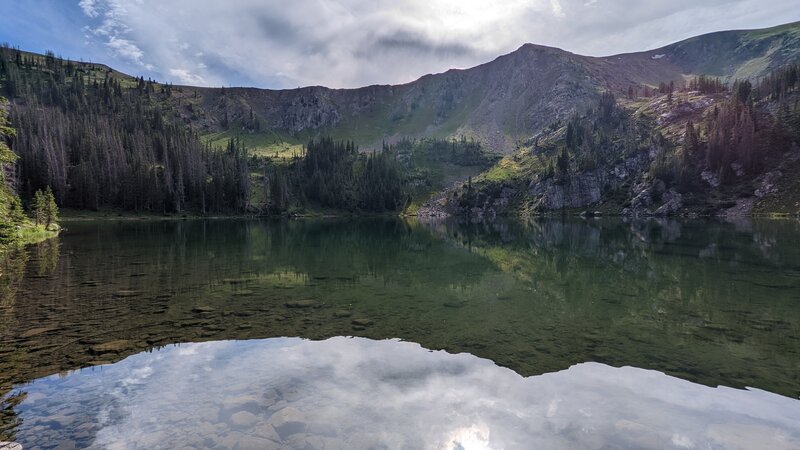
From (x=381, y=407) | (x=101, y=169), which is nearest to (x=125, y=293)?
(x=381, y=407)

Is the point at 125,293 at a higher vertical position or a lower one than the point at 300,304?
higher

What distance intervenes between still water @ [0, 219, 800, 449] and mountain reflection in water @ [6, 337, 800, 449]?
0.08 metres

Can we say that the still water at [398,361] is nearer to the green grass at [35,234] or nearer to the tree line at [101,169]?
the green grass at [35,234]

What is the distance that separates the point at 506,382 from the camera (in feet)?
51.0

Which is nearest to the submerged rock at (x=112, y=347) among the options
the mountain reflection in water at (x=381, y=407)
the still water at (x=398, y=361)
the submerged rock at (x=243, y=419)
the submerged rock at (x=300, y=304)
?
the still water at (x=398, y=361)

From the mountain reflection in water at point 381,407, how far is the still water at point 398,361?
0.08 meters

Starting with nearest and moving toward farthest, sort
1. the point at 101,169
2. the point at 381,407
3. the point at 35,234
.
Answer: the point at 381,407 < the point at 35,234 < the point at 101,169

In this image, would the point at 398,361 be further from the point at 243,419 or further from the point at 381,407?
the point at 243,419

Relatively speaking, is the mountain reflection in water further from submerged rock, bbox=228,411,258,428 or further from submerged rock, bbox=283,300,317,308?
submerged rock, bbox=283,300,317,308

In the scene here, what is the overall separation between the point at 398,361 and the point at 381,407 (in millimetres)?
4370

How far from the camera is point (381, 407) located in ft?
44.2

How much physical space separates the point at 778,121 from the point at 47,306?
266874mm

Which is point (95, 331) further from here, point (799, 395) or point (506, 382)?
point (799, 395)

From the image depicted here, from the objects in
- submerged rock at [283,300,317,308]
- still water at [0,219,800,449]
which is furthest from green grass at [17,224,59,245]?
submerged rock at [283,300,317,308]
